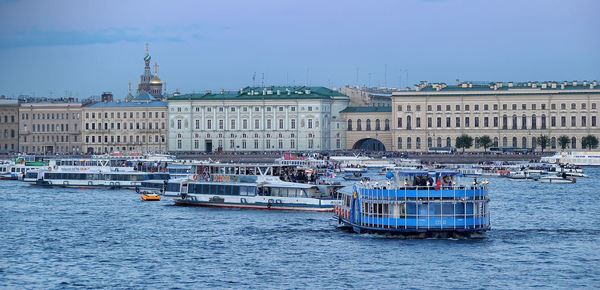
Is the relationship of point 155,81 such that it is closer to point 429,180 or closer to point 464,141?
point 464,141

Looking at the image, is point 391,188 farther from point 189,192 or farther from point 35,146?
point 35,146

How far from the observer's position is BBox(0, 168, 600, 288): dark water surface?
37.9 m

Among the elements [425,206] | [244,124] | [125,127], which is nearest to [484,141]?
[244,124]

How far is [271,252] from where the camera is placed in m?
43.7

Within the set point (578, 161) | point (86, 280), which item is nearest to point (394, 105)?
point (578, 161)

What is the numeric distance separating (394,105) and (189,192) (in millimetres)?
66394

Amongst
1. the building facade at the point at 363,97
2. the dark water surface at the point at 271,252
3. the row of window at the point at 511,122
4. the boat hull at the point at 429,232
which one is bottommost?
the dark water surface at the point at 271,252

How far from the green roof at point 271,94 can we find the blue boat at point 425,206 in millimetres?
83500

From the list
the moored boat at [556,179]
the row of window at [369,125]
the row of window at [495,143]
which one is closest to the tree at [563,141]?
the row of window at [495,143]

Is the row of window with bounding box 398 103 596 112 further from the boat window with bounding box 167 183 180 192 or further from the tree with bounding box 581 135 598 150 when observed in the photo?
the boat window with bounding box 167 183 180 192

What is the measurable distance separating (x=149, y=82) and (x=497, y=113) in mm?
72979

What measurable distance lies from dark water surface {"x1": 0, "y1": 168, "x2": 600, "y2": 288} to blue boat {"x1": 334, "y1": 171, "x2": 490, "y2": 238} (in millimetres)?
588

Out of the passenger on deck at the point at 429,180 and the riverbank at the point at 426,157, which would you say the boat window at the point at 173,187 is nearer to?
the passenger on deck at the point at 429,180

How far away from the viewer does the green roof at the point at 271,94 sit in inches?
5108
